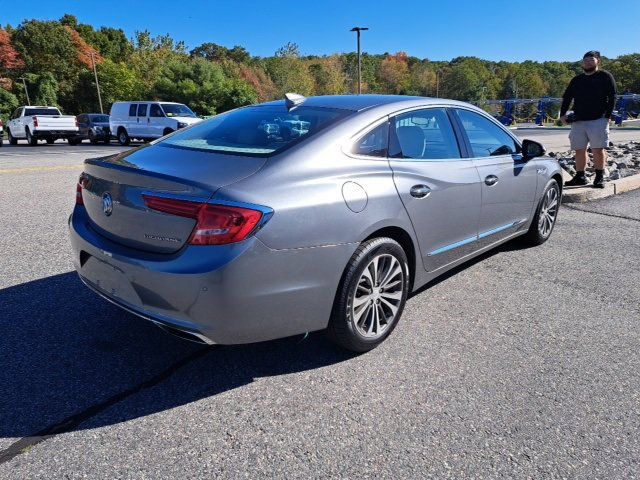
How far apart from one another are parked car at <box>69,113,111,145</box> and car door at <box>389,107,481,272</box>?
968 inches

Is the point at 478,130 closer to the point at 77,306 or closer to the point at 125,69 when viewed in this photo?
the point at 77,306

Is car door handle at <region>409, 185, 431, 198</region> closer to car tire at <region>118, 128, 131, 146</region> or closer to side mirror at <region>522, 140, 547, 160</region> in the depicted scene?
side mirror at <region>522, 140, 547, 160</region>

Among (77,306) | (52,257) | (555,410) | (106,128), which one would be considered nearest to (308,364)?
(555,410)

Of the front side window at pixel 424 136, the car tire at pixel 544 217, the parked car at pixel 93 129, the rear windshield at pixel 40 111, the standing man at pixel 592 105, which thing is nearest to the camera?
the front side window at pixel 424 136

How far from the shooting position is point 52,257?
456 centimetres

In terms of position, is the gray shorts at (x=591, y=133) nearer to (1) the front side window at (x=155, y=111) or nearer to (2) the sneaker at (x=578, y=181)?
(2) the sneaker at (x=578, y=181)

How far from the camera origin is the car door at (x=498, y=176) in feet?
12.8

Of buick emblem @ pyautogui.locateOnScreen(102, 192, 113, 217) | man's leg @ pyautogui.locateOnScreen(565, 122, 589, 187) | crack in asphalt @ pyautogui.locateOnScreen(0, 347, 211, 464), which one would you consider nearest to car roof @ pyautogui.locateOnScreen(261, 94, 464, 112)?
buick emblem @ pyautogui.locateOnScreen(102, 192, 113, 217)

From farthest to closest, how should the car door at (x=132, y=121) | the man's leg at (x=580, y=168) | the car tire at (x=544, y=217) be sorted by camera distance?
the car door at (x=132, y=121), the man's leg at (x=580, y=168), the car tire at (x=544, y=217)

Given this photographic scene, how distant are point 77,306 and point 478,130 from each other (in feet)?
11.2

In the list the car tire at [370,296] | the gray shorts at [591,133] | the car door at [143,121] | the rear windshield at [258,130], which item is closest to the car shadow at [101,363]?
the car tire at [370,296]

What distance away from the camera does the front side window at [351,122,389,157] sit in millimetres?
2935

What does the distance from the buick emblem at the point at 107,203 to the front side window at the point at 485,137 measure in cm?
264

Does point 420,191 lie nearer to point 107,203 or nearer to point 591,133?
point 107,203
